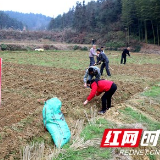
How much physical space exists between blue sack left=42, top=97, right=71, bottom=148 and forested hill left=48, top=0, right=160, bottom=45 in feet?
101

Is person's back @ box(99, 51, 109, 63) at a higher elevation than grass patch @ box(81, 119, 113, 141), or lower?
higher

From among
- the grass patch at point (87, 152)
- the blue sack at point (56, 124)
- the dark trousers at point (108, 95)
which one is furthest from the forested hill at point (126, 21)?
the grass patch at point (87, 152)

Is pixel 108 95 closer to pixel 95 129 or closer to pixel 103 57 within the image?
pixel 95 129

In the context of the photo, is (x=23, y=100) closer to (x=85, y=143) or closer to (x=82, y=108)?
(x=82, y=108)

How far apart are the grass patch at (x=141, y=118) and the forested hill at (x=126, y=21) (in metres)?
29.2

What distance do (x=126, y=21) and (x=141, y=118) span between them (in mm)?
35682

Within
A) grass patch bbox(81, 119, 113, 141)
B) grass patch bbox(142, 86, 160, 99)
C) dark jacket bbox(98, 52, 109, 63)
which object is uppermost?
dark jacket bbox(98, 52, 109, 63)

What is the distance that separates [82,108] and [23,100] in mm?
1739

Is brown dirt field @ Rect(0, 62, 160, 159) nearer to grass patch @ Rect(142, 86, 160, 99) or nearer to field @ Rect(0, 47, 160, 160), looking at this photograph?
field @ Rect(0, 47, 160, 160)

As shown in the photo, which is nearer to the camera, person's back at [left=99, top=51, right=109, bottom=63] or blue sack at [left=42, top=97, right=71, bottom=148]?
blue sack at [left=42, top=97, right=71, bottom=148]

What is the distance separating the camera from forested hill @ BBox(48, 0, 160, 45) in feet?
110

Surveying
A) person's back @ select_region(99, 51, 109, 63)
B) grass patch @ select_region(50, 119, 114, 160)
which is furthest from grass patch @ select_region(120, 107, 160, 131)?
person's back @ select_region(99, 51, 109, 63)

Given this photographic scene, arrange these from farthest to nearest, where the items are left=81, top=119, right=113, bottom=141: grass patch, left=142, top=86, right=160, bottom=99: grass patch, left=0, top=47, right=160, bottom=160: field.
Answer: left=142, top=86, right=160, bottom=99: grass patch
left=81, top=119, right=113, bottom=141: grass patch
left=0, top=47, right=160, bottom=160: field

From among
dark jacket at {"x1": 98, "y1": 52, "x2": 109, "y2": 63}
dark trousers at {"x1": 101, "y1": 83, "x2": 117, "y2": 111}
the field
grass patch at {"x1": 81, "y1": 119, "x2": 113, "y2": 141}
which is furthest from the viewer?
dark jacket at {"x1": 98, "y1": 52, "x2": 109, "y2": 63}
